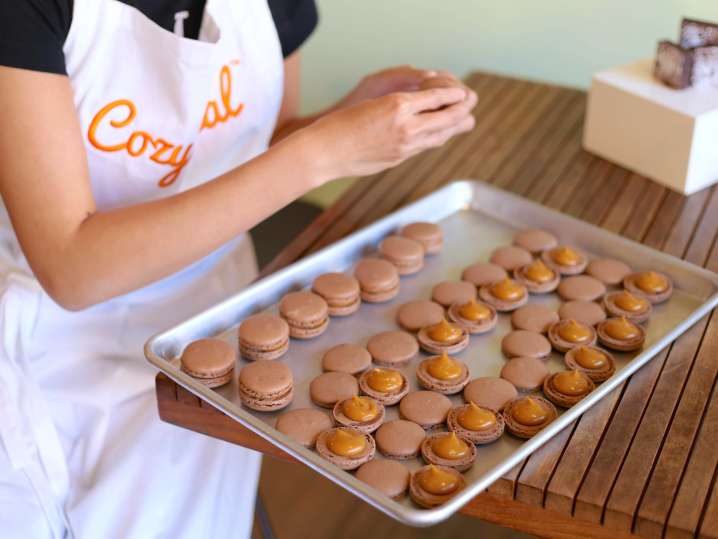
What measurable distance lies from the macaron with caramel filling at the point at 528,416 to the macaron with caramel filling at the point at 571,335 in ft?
0.37

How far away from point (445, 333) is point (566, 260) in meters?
0.21

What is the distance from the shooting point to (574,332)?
3.26ft

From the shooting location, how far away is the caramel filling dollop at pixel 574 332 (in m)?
0.99

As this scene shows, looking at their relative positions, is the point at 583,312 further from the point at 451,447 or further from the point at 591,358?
the point at 451,447

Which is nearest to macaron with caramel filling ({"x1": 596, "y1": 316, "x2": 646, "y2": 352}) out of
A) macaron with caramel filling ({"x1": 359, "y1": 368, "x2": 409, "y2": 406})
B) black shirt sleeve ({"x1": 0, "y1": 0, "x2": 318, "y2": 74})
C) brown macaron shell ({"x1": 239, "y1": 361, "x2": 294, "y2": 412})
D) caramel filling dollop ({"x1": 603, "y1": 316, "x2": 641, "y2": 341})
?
caramel filling dollop ({"x1": 603, "y1": 316, "x2": 641, "y2": 341})

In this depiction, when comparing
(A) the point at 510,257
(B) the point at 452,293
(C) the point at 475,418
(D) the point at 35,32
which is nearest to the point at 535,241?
(A) the point at 510,257

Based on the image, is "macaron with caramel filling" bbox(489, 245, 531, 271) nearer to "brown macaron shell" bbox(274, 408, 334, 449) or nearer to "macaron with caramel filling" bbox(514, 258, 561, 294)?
"macaron with caramel filling" bbox(514, 258, 561, 294)

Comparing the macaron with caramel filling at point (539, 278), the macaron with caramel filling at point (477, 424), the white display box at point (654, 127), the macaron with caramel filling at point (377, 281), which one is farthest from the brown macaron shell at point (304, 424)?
the white display box at point (654, 127)

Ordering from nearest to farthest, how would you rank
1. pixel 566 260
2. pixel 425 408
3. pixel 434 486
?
pixel 434 486 → pixel 425 408 → pixel 566 260

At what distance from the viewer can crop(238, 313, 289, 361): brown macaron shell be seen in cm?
99

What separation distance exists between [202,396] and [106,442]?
22 cm

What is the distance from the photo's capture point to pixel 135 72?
3.62ft

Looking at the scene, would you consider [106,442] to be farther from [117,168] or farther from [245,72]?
[245,72]

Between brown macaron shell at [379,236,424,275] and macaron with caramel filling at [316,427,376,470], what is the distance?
12.7 inches
